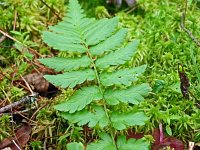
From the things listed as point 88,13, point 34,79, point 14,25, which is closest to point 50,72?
point 34,79

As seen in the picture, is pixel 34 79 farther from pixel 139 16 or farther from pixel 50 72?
pixel 139 16

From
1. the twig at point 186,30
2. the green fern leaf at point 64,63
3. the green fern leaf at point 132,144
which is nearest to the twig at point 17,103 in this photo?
the green fern leaf at point 64,63

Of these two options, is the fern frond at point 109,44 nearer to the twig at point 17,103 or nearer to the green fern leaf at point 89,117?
the green fern leaf at point 89,117

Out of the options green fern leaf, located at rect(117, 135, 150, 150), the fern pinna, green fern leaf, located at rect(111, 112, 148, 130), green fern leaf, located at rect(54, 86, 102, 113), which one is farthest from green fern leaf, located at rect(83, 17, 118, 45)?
green fern leaf, located at rect(117, 135, 150, 150)

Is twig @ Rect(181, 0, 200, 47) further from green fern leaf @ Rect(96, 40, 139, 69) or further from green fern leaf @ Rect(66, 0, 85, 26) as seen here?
green fern leaf @ Rect(66, 0, 85, 26)

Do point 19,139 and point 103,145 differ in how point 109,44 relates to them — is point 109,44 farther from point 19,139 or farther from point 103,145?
point 19,139

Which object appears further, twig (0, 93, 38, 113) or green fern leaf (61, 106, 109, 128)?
twig (0, 93, 38, 113)
